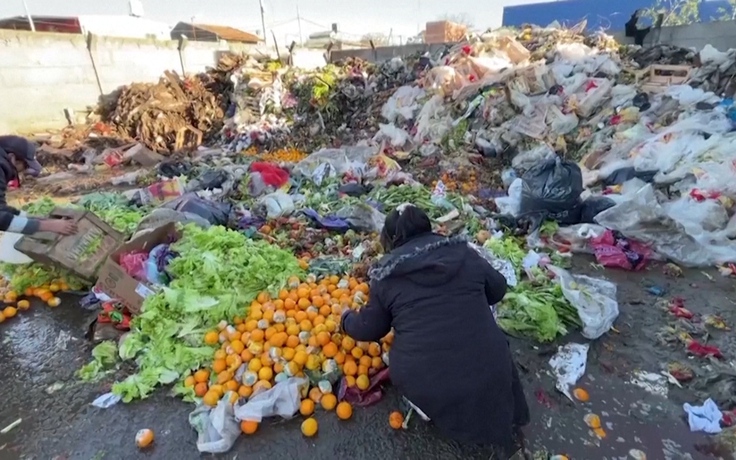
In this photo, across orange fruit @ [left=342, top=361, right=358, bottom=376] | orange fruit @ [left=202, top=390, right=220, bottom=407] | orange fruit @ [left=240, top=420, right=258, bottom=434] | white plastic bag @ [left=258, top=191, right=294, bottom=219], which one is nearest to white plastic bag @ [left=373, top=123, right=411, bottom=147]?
white plastic bag @ [left=258, top=191, right=294, bottom=219]

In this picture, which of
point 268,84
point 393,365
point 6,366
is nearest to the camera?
point 393,365

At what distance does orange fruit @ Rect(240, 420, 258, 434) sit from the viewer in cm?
230

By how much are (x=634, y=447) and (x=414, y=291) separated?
1464mm

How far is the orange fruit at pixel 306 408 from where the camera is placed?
2.42 meters

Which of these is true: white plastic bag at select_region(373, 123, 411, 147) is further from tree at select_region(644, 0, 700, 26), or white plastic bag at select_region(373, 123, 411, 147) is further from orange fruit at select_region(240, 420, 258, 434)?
tree at select_region(644, 0, 700, 26)

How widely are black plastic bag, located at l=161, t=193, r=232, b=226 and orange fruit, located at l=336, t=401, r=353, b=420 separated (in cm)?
268

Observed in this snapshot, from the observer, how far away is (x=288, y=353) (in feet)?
8.58

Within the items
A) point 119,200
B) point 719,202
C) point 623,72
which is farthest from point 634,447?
point 623,72

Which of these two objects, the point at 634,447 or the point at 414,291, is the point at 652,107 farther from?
the point at 414,291

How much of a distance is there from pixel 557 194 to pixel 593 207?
0.42m

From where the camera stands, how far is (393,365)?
2193 mm

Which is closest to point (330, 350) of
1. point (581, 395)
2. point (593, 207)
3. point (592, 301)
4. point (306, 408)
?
point (306, 408)

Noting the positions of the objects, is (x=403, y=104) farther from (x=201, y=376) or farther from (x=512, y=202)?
(x=201, y=376)

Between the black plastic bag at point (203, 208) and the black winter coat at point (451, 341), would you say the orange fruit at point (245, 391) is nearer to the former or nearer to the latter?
the black winter coat at point (451, 341)
